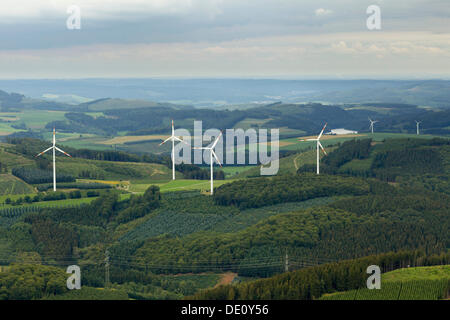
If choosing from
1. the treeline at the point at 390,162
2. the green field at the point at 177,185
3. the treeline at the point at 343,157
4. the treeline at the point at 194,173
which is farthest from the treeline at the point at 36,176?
the treeline at the point at 343,157

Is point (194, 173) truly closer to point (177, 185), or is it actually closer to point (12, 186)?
point (177, 185)

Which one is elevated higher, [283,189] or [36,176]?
[36,176]

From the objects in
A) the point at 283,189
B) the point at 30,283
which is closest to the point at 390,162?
the point at 283,189

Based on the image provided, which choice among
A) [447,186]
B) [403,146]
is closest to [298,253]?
[447,186]

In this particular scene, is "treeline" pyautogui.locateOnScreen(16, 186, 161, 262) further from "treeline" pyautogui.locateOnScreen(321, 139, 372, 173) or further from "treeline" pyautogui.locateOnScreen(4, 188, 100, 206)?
"treeline" pyautogui.locateOnScreen(321, 139, 372, 173)

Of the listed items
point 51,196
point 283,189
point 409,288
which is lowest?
point 409,288
